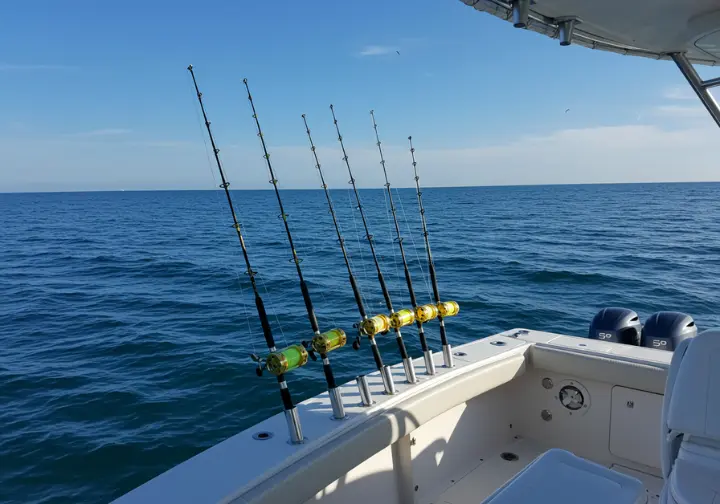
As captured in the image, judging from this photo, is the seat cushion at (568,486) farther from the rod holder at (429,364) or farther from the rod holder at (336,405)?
the rod holder at (429,364)

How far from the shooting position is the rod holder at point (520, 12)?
2105 millimetres

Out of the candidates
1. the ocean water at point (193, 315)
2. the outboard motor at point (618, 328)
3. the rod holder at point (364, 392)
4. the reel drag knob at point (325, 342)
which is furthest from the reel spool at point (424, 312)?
the ocean water at point (193, 315)

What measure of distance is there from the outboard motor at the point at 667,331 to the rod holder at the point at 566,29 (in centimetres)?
284

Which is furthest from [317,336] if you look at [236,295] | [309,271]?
[309,271]

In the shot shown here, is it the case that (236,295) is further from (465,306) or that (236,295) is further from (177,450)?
(177,450)

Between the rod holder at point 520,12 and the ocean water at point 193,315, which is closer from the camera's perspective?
the rod holder at point 520,12

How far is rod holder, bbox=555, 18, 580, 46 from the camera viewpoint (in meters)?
2.31

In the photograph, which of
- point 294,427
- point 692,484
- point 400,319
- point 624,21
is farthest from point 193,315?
point 692,484

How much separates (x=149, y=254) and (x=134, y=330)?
1057cm

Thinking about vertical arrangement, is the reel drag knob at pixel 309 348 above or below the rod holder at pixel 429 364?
above

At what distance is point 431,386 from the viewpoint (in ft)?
10.5

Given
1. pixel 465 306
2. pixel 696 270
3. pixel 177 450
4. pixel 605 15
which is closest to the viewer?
pixel 605 15

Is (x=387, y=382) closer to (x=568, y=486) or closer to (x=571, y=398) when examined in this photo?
(x=568, y=486)

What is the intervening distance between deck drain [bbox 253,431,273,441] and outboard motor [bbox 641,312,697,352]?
10.9 feet
